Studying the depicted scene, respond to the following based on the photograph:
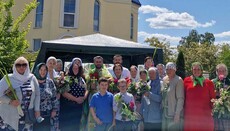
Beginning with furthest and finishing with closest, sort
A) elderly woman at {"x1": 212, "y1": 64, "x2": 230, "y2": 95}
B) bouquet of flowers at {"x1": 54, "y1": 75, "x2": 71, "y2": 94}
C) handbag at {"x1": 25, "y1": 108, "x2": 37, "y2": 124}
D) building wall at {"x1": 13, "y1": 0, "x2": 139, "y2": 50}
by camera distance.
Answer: building wall at {"x1": 13, "y1": 0, "x2": 139, "y2": 50} < bouquet of flowers at {"x1": 54, "y1": 75, "x2": 71, "y2": 94} < elderly woman at {"x1": 212, "y1": 64, "x2": 230, "y2": 95} < handbag at {"x1": 25, "y1": 108, "x2": 37, "y2": 124}

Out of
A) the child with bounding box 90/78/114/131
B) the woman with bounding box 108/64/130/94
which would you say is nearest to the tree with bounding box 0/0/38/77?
the woman with bounding box 108/64/130/94

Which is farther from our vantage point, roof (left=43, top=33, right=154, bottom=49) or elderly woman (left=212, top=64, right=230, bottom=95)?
roof (left=43, top=33, right=154, bottom=49)

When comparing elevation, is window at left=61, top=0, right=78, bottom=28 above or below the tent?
above

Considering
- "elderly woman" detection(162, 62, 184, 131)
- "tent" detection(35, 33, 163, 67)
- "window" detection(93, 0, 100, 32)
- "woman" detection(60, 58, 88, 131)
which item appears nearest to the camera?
"elderly woman" detection(162, 62, 184, 131)

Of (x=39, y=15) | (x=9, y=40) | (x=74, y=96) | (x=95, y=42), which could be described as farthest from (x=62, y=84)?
(x=39, y=15)

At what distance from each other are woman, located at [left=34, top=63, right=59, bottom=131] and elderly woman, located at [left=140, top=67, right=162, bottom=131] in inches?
68.0

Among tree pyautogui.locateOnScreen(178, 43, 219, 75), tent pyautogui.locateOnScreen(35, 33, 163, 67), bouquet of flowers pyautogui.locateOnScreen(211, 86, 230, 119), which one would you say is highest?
tree pyautogui.locateOnScreen(178, 43, 219, 75)

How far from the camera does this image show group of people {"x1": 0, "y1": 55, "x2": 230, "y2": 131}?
14.7 feet

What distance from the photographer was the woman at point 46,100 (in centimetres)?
490

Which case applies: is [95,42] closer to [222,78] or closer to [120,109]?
[120,109]

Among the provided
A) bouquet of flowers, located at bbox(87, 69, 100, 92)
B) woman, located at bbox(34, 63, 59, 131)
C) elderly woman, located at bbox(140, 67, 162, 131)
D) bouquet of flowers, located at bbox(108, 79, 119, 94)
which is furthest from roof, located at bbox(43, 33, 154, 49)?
elderly woman, located at bbox(140, 67, 162, 131)

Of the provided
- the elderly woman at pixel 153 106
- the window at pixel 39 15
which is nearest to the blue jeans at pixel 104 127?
the elderly woman at pixel 153 106

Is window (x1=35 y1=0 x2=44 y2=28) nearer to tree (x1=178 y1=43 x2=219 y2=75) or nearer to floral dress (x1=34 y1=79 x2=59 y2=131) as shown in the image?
floral dress (x1=34 y1=79 x2=59 y2=131)

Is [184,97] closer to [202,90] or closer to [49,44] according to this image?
[202,90]
